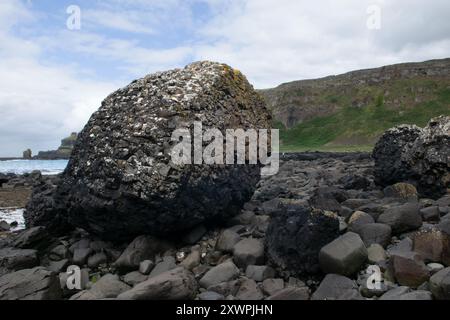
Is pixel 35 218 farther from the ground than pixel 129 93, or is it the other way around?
pixel 129 93

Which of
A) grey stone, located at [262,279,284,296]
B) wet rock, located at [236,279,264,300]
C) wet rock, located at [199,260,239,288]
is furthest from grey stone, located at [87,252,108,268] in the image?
grey stone, located at [262,279,284,296]

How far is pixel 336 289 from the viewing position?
6.55 meters

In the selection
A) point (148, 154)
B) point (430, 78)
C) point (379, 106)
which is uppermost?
point (430, 78)

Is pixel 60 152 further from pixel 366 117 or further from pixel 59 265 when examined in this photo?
pixel 59 265

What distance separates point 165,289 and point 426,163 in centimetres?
862

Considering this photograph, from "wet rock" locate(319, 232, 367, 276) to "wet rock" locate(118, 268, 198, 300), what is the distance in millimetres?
2134

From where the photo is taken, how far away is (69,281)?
8.13 metres

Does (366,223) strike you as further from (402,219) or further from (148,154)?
(148,154)

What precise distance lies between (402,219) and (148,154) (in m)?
5.10

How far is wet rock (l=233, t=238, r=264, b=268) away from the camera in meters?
8.04

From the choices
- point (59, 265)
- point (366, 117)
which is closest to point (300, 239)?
point (59, 265)
